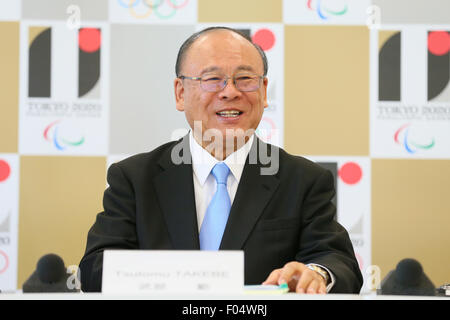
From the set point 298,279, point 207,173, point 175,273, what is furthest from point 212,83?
point 175,273

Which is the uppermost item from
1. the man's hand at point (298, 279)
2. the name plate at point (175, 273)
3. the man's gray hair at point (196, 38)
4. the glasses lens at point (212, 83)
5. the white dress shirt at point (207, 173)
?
the man's gray hair at point (196, 38)

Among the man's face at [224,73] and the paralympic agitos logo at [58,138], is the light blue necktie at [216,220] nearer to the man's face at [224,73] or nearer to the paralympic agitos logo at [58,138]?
the man's face at [224,73]

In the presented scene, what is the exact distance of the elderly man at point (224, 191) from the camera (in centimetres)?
199

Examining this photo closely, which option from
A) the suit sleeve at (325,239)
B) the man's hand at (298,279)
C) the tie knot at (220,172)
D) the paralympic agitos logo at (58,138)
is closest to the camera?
the man's hand at (298,279)

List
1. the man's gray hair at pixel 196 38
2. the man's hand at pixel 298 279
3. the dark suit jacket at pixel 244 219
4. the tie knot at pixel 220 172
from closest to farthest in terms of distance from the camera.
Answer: the man's hand at pixel 298 279 → the dark suit jacket at pixel 244 219 → the tie knot at pixel 220 172 → the man's gray hair at pixel 196 38

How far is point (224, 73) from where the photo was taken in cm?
217

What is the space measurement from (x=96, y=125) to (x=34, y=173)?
1.45 ft

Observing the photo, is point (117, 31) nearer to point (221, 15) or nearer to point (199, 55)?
point (221, 15)

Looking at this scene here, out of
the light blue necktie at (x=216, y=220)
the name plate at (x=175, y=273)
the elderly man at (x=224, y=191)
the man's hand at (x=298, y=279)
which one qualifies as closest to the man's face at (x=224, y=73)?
the elderly man at (x=224, y=191)

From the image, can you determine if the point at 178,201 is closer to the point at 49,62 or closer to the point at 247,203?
the point at 247,203

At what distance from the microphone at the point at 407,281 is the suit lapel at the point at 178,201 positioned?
1413 mm

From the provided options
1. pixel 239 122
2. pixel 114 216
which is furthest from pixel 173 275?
pixel 239 122

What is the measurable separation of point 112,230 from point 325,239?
69cm

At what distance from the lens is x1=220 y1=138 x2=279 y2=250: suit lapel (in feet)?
6.50
